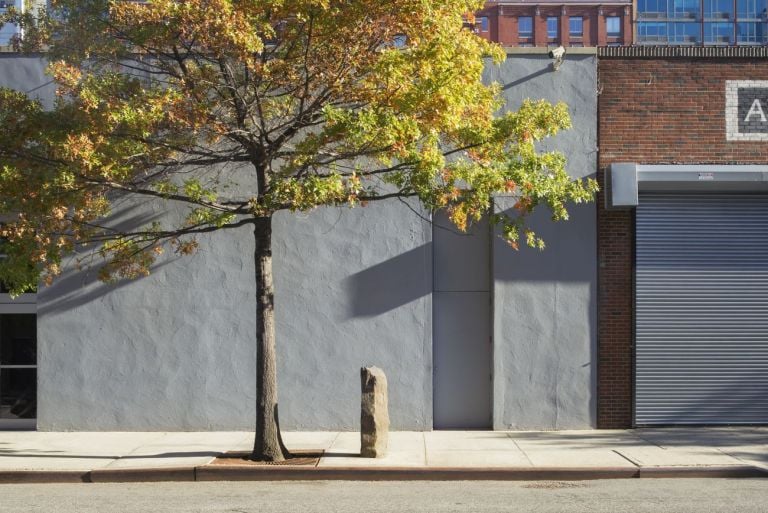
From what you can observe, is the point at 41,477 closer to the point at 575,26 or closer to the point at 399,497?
the point at 399,497

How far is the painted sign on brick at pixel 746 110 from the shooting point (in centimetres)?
1552

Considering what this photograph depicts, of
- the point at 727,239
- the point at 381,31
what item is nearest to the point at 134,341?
the point at 381,31

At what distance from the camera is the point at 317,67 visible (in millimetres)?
12047

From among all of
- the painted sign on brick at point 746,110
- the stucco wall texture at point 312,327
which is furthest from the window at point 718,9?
the stucco wall texture at point 312,327

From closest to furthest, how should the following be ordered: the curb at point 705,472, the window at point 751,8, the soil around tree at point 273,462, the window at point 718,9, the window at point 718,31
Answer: the curb at point 705,472
the soil around tree at point 273,462
the window at point 718,31
the window at point 718,9
the window at point 751,8

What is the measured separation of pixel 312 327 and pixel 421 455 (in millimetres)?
3379

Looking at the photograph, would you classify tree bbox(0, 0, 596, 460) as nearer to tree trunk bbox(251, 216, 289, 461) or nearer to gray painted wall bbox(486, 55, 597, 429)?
tree trunk bbox(251, 216, 289, 461)

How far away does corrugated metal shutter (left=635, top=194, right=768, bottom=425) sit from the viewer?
15516 millimetres

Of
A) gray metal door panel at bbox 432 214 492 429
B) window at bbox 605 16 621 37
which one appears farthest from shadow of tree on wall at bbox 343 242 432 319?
window at bbox 605 16 621 37

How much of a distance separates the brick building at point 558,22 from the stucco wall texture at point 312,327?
190ft

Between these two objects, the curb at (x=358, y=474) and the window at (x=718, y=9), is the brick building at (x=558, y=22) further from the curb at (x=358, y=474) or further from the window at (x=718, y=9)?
the curb at (x=358, y=474)

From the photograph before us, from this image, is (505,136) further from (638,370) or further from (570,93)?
(638,370)

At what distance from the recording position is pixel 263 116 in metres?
12.8

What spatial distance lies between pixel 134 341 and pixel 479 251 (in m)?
5.52
